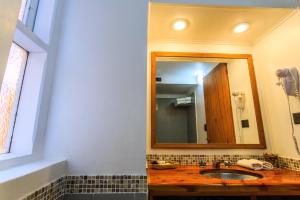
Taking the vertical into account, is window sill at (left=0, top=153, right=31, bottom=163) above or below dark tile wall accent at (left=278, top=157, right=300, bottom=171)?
above

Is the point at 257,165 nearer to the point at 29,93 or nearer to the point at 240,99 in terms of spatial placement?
the point at 240,99

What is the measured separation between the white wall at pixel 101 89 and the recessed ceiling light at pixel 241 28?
0.88m

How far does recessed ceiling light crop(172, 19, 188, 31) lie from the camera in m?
1.42

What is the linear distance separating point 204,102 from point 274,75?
2.03ft

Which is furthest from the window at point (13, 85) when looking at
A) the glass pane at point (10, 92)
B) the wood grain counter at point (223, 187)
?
the wood grain counter at point (223, 187)

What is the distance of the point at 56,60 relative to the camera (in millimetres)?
1005

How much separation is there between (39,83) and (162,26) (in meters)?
1.06

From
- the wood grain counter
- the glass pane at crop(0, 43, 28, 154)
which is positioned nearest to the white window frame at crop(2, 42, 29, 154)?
the glass pane at crop(0, 43, 28, 154)

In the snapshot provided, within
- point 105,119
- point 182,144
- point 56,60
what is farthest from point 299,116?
point 56,60

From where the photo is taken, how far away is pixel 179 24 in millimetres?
1456

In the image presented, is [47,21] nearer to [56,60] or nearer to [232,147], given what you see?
[56,60]

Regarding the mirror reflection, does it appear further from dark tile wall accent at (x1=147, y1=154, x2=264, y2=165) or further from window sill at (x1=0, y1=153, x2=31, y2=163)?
window sill at (x1=0, y1=153, x2=31, y2=163)

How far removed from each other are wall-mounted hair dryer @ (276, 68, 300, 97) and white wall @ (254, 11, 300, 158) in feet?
0.21

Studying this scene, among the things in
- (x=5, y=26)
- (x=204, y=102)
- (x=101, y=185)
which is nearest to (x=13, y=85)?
(x=5, y=26)
